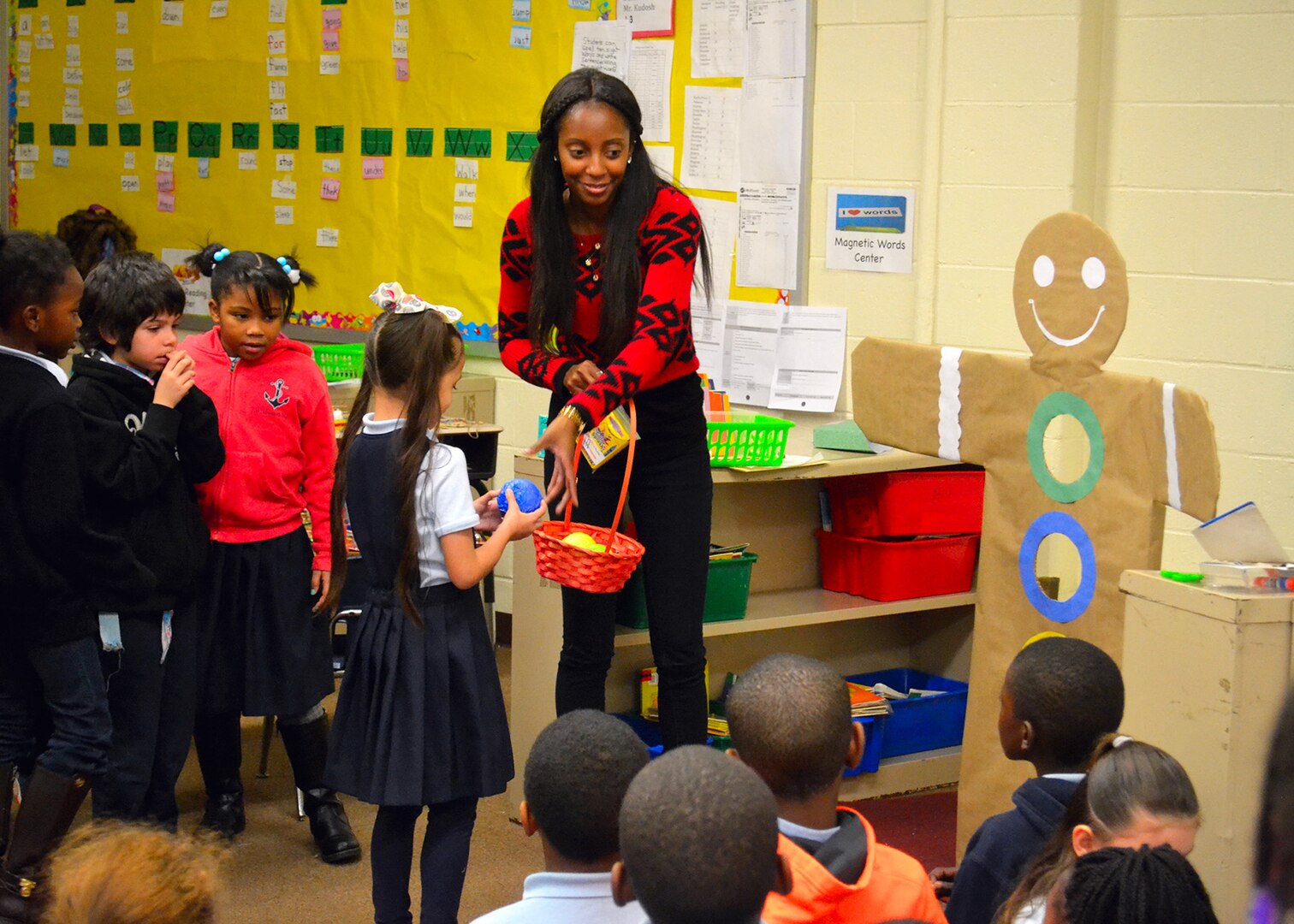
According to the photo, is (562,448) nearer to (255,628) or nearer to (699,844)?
(255,628)

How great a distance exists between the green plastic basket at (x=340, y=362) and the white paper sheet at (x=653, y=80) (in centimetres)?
130

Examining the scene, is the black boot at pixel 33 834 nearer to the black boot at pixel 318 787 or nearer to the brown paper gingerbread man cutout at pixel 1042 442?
the black boot at pixel 318 787

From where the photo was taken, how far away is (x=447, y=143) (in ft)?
16.7

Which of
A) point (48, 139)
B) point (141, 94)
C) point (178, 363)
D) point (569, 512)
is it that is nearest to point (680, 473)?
point (569, 512)

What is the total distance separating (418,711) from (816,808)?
970 mm

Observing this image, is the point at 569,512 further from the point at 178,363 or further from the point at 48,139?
the point at 48,139

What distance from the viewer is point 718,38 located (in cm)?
438

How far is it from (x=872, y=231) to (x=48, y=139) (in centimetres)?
418

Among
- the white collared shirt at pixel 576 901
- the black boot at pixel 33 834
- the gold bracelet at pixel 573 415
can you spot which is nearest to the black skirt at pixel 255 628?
the black boot at pixel 33 834

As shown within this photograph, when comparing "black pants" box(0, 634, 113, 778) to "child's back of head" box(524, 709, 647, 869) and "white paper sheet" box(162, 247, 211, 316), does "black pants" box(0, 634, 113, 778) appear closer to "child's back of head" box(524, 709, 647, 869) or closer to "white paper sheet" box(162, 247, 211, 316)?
"child's back of head" box(524, 709, 647, 869)

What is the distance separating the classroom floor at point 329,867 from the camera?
296 centimetres

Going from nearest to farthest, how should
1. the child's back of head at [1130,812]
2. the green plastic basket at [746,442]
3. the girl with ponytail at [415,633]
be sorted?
the child's back of head at [1130,812], the girl with ponytail at [415,633], the green plastic basket at [746,442]

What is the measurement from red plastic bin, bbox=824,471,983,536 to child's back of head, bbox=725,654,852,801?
2050mm

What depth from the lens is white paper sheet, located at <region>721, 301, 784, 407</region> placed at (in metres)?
4.41
